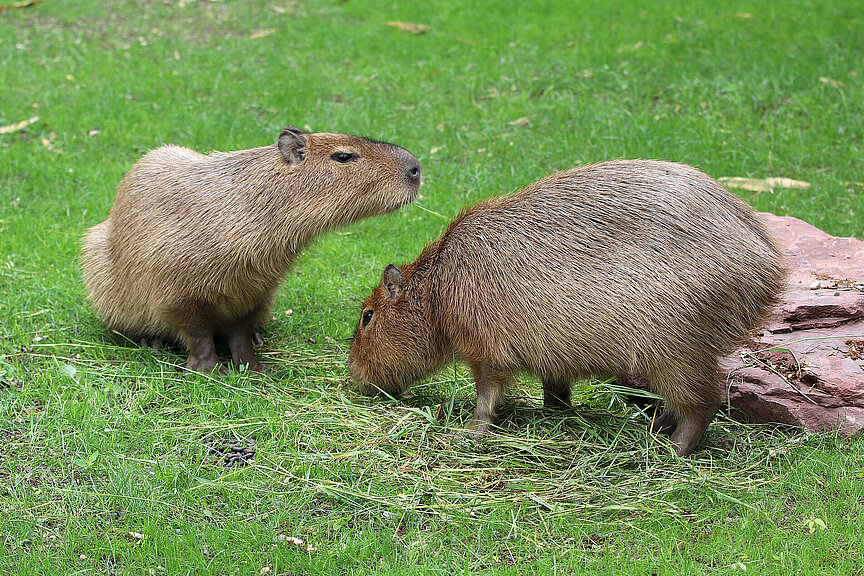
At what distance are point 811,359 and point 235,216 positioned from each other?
9.52 ft

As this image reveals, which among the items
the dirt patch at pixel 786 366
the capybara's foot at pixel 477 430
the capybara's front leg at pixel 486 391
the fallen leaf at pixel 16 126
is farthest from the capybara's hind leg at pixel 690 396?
the fallen leaf at pixel 16 126

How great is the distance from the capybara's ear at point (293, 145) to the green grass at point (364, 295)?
0.69 metres

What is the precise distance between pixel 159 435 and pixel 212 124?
4.70m

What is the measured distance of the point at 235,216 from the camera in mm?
4688

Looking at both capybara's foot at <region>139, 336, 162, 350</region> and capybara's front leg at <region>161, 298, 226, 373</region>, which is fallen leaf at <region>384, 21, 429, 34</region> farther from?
capybara's front leg at <region>161, 298, 226, 373</region>

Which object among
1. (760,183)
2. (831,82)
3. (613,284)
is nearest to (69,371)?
(613,284)

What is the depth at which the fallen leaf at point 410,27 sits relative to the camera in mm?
10406

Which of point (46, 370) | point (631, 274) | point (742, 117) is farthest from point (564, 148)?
point (46, 370)

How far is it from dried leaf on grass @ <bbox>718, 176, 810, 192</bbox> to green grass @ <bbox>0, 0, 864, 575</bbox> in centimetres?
11

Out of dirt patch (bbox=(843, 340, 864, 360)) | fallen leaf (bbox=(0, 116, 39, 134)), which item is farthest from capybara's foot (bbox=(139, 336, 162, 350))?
fallen leaf (bbox=(0, 116, 39, 134))

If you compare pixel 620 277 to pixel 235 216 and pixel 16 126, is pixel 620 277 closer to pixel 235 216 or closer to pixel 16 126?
pixel 235 216

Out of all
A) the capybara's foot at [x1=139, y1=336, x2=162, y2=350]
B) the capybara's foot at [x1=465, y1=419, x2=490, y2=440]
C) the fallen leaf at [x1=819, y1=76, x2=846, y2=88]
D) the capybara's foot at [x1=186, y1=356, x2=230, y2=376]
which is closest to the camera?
the capybara's foot at [x1=465, y1=419, x2=490, y2=440]

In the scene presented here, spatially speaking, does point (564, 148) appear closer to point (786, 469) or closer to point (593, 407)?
point (593, 407)

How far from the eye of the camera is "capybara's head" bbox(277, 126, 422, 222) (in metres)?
4.69
